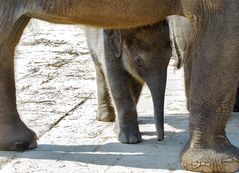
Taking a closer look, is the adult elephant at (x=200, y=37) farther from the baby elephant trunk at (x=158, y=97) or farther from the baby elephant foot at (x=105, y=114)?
the baby elephant foot at (x=105, y=114)

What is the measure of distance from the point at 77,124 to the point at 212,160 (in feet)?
4.07

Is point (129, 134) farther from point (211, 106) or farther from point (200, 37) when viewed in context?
point (200, 37)

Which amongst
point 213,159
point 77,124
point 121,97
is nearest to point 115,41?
point 121,97

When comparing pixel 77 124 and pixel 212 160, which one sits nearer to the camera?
pixel 212 160

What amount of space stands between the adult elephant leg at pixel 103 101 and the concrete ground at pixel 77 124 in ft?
0.21

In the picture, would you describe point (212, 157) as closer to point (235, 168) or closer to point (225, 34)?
point (235, 168)

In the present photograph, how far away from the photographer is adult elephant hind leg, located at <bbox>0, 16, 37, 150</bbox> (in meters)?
5.11

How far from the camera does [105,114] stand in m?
5.83

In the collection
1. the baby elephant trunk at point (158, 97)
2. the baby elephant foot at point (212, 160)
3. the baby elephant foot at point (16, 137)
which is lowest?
the baby elephant foot at point (16, 137)

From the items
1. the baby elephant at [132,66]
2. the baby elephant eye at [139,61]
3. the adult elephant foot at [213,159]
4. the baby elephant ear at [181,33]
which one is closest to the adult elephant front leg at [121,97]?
the baby elephant at [132,66]

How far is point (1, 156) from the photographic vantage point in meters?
5.10

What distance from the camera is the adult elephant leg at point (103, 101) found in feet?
19.1

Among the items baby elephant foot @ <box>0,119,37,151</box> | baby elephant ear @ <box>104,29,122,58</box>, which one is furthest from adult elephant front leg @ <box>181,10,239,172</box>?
baby elephant foot @ <box>0,119,37,151</box>

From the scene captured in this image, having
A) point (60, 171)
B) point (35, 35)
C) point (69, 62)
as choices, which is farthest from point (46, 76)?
point (60, 171)
